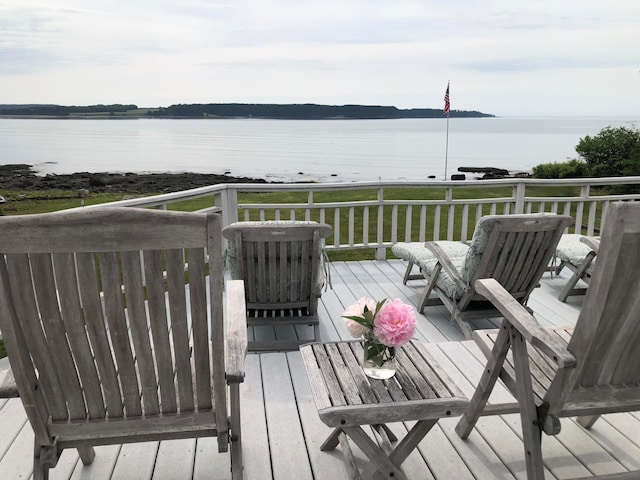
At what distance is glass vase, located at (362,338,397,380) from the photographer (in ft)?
6.14

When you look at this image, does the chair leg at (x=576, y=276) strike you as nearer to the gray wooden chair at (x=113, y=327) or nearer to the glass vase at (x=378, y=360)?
the glass vase at (x=378, y=360)

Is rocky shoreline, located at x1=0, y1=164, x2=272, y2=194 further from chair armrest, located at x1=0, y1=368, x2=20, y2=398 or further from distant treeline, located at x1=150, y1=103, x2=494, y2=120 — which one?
chair armrest, located at x1=0, y1=368, x2=20, y2=398

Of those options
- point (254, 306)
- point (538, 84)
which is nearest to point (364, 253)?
point (254, 306)

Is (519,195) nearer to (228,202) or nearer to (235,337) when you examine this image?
(228,202)

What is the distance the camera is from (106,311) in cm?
149

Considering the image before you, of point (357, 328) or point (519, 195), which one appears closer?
point (357, 328)

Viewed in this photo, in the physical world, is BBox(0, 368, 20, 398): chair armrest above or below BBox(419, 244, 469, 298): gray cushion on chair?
above

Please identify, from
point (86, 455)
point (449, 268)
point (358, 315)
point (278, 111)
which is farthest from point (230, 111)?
point (358, 315)

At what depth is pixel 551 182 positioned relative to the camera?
5.55m

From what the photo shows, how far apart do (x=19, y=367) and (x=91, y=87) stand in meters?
33.1

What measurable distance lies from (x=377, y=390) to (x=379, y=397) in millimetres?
48

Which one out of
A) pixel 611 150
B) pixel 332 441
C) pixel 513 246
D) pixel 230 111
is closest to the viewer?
pixel 332 441

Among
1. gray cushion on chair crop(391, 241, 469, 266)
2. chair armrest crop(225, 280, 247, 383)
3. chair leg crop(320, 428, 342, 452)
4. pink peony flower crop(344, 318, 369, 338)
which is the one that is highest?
chair armrest crop(225, 280, 247, 383)

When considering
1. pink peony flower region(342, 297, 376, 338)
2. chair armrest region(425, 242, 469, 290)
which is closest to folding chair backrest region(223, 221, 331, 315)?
chair armrest region(425, 242, 469, 290)
